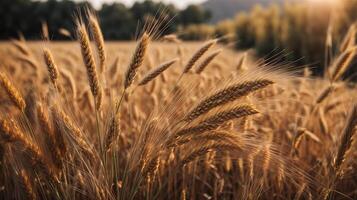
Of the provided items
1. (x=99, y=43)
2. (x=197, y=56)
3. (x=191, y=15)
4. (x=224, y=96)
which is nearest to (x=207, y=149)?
(x=224, y=96)

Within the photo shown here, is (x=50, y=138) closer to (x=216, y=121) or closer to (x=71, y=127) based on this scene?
(x=71, y=127)

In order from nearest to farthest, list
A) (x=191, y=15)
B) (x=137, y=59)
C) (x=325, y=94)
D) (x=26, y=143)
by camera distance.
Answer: (x=26, y=143), (x=137, y=59), (x=325, y=94), (x=191, y=15)

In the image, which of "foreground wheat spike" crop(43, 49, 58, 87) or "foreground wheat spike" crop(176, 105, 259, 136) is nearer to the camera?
"foreground wheat spike" crop(176, 105, 259, 136)

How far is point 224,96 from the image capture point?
1.29 meters

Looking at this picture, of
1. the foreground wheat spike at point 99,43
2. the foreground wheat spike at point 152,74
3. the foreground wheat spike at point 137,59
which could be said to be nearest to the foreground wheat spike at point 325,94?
the foreground wheat spike at point 152,74

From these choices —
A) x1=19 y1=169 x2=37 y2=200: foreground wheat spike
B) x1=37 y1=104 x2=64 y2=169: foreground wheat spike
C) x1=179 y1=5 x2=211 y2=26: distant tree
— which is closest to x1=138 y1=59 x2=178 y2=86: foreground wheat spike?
x1=37 y1=104 x2=64 y2=169: foreground wheat spike

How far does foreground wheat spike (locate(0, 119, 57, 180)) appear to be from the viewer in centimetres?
120

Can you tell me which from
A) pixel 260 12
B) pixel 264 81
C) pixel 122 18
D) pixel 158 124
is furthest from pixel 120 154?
pixel 122 18

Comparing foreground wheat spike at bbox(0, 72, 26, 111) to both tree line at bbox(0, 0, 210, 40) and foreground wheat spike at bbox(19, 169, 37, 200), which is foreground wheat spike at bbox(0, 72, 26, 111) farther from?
tree line at bbox(0, 0, 210, 40)

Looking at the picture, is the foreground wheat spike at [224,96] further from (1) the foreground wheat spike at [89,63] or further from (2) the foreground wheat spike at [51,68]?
(2) the foreground wheat spike at [51,68]

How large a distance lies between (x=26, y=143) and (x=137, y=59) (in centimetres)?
53

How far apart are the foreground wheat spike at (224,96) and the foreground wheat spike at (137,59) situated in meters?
0.28

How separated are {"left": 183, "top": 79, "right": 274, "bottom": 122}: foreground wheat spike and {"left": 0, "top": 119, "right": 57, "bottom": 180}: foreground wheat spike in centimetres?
Result: 58

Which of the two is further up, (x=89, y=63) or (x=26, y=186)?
(x=89, y=63)
